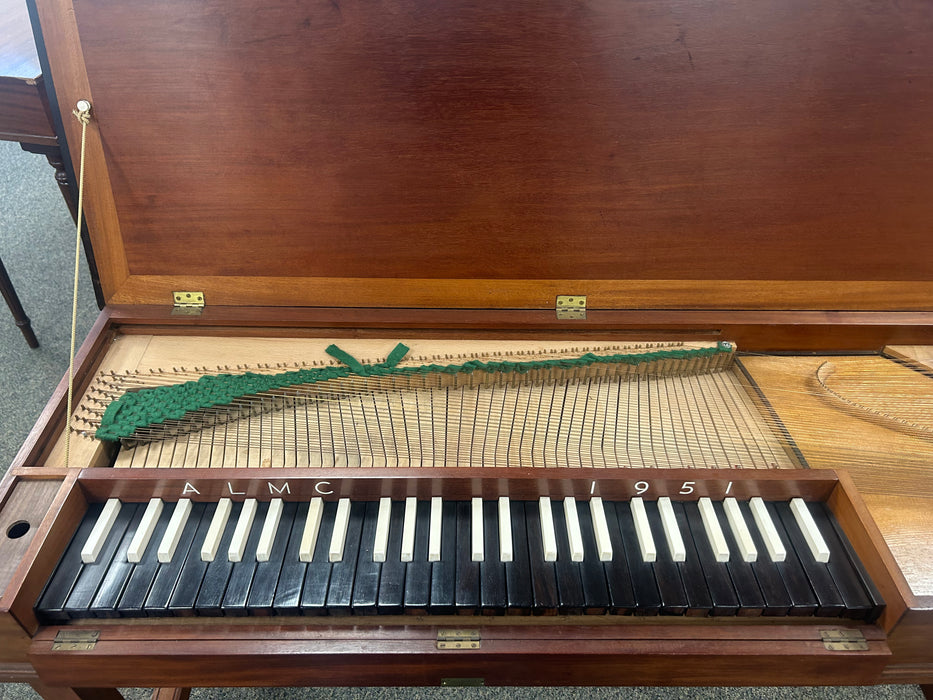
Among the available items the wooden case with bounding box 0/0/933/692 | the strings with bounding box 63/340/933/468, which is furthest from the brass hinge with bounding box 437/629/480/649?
the strings with bounding box 63/340/933/468

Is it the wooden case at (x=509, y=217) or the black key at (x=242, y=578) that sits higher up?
the wooden case at (x=509, y=217)

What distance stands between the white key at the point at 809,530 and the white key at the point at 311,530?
102cm

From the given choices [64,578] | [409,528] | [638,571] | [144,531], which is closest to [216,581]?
[144,531]

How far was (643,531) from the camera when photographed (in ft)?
4.59

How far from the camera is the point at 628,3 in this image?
1.48 metres

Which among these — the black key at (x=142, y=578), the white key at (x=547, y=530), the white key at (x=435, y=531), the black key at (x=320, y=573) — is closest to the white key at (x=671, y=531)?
the white key at (x=547, y=530)

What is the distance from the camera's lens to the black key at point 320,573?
133 cm

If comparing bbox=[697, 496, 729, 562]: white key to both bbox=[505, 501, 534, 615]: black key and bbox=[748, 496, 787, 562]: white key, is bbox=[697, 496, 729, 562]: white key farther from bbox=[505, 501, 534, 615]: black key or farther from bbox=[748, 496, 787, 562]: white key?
bbox=[505, 501, 534, 615]: black key

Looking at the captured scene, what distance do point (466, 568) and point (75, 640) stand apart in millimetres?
759

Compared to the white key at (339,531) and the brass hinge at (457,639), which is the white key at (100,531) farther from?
the brass hinge at (457,639)

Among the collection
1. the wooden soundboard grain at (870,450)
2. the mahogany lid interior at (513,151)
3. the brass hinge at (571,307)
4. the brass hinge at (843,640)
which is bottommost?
the brass hinge at (843,640)

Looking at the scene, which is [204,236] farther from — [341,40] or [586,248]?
[586,248]

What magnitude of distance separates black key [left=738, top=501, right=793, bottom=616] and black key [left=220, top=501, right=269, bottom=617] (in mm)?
1022

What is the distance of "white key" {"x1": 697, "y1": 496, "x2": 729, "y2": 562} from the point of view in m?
1.37
